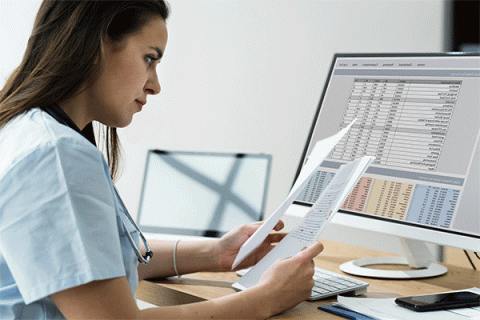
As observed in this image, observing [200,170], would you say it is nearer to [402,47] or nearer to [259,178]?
[259,178]

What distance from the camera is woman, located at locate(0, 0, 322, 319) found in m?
0.57

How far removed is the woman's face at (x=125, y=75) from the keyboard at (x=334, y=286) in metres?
0.46

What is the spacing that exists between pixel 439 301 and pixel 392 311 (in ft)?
0.29

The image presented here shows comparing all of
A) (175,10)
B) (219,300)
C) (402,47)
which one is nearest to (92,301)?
(219,300)

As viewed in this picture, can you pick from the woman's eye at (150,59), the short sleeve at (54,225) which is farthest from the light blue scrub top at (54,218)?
the woman's eye at (150,59)

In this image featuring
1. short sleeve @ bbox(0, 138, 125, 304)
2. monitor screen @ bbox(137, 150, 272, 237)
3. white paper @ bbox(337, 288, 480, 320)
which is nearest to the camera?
short sleeve @ bbox(0, 138, 125, 304)

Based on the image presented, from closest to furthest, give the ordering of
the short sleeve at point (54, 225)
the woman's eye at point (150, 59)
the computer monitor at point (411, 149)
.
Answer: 1. the short sleeve at point (54, 225)
2. the woman's eye at point (150, 59)
3. the computer monitor at point (411, 149)

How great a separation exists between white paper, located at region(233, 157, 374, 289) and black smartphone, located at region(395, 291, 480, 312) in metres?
0.18

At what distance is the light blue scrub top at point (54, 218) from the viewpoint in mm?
571

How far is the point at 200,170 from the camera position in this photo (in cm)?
145

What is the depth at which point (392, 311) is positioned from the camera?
2.40 feet

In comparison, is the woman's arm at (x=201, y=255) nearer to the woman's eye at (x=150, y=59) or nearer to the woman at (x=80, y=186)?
the woman at (x=80, y=186)

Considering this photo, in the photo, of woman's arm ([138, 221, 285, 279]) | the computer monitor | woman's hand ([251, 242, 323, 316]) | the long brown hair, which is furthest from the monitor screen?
the long brown hair

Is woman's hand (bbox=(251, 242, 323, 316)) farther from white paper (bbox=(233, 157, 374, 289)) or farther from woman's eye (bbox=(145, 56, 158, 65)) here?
woman's eye (bbox=(145, 56, 158, 65))
